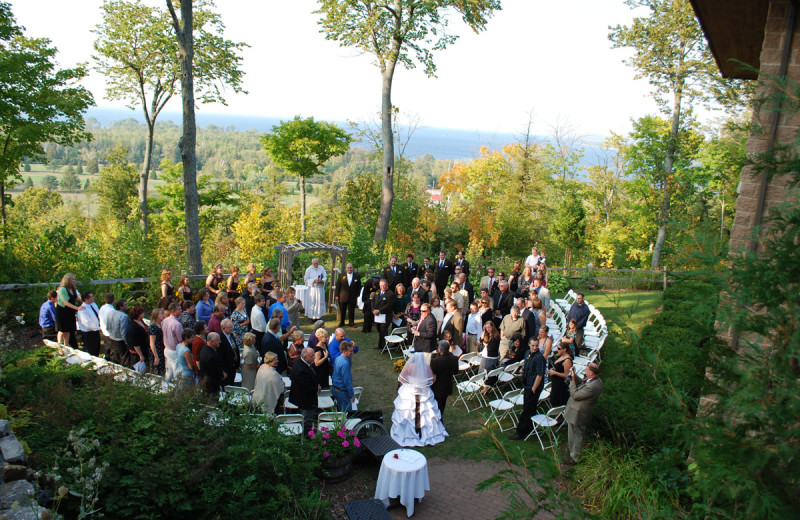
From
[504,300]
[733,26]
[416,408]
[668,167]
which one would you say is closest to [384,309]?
[504,300]

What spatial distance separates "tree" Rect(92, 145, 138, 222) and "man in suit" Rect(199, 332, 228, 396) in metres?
33.1

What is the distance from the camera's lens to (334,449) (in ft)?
23.0

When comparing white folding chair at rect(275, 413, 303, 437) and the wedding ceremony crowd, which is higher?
the wedding ceremony crowd

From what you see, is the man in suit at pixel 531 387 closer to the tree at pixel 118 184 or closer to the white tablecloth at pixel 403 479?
the white tablecloth at pixel 403 479

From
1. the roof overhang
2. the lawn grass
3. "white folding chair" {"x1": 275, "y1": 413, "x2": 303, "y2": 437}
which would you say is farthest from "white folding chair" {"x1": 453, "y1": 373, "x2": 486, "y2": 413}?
the roof overhang

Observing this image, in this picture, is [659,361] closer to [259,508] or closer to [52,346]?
[259,508]

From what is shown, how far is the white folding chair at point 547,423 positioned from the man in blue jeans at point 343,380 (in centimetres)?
289

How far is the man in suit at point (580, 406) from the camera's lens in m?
7.46

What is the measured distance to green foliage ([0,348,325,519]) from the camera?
16.2 feet

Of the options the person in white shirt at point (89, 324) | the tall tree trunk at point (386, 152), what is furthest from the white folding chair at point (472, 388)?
the tall tree trunk at point (386, 152)

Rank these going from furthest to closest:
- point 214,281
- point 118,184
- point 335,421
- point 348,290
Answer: point 118,184 < point 348,290 < point 214,281 < point 335,421

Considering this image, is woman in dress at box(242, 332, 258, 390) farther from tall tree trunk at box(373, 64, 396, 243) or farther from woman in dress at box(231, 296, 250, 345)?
tall tree trunk at box(373, 64, 396, 243)

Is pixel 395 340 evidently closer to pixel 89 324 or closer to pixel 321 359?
Result: pixel 321 359

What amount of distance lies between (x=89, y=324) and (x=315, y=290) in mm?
5455
